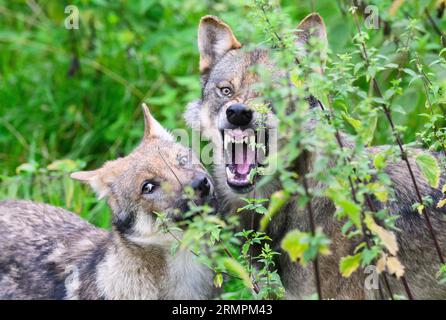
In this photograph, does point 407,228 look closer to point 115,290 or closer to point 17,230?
point 115,290

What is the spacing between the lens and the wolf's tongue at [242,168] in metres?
4.75

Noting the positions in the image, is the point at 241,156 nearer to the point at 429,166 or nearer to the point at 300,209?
the point at 300,209

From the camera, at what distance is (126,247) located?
484cm

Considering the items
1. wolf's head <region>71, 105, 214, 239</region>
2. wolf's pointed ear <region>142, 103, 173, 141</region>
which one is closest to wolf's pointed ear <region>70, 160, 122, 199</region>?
wolf's head <region>71, 105, 214, 239</region>

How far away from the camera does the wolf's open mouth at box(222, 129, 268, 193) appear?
15.3 feet

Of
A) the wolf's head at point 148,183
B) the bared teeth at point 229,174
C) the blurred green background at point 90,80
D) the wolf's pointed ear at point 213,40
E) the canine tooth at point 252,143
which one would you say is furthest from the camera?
the blurred green background at point 90,80

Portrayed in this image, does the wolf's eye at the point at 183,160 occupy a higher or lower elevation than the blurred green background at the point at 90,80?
lower

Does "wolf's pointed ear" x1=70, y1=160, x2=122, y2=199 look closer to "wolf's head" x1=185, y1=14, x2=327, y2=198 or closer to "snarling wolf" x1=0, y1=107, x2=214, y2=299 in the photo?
"snarling wolf" x1=0, y1=107, x2=214, y2=299

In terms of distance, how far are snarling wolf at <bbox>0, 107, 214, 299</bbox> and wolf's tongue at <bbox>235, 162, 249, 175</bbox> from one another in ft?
0.62

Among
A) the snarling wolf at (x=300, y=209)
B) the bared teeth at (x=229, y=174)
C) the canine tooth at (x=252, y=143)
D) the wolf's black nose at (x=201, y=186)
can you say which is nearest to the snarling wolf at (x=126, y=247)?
the wolf's black nose at (x=201, y=186)

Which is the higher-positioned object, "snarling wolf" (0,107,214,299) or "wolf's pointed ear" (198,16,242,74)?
"wolf's pointed ear" (198,16,242,74)

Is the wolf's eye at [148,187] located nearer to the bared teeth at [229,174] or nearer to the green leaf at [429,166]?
the bared teeth at [229,174]
